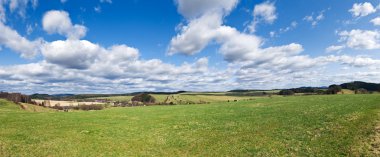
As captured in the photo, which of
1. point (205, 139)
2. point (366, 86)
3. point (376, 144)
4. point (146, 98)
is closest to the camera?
point (376, 144)

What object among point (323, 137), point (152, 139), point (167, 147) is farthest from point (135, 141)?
point (323, 137)

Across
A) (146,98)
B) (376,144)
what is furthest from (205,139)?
(146,98)

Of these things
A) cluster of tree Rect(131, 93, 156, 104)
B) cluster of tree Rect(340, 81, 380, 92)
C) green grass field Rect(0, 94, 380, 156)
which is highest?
cluster of tree Rect(340, 81, 380, 92)

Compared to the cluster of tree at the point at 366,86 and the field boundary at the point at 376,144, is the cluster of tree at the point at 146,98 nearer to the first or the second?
the cluster of tree at the point at 366,86

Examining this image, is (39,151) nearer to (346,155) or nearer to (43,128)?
(43,128)

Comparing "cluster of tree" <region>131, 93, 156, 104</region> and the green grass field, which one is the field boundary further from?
"cluster of tree" <region>131, 93, 156, 104</region>

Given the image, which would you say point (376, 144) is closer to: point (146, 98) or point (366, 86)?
point (146, 98)

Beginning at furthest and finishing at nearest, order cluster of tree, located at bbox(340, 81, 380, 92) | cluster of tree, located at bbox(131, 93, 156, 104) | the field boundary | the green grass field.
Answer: cluster of tree, located at bbox(131, 93, 156, 104), cluster of tree, located at bbox(340, 81, 380, 92), the green grass field, the field boundary

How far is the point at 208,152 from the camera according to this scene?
2422 cm

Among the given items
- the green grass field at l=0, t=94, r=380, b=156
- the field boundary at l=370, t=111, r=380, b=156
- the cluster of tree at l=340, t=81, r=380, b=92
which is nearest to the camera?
the field boundary at l=370, t=111, r=380, b=156

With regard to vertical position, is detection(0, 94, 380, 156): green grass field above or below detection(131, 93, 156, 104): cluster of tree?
below

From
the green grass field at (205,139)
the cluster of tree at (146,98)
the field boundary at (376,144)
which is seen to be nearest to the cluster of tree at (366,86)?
the cluster of tree at (146,98)

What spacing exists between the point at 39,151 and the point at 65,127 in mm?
12628

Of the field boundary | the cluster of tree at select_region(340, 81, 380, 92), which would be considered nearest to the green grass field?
the field boundary
